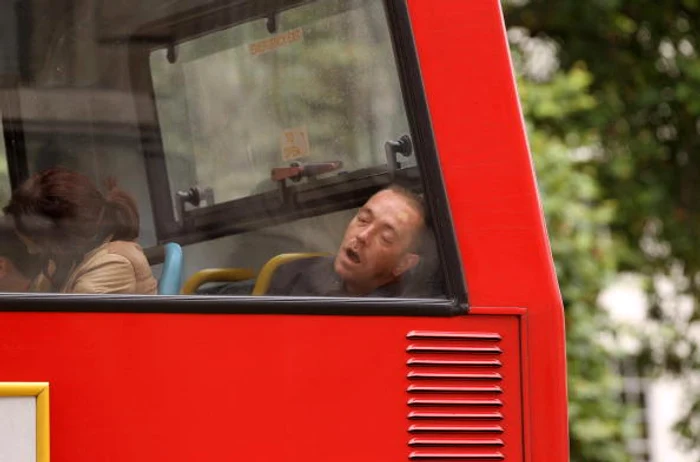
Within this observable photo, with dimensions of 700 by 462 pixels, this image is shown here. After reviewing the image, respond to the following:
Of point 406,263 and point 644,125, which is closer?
point 406,263

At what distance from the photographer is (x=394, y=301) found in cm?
322

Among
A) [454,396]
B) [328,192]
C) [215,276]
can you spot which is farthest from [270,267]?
[454,396]

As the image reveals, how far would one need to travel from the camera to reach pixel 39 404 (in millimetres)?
2871

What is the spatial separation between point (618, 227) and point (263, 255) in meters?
8.99

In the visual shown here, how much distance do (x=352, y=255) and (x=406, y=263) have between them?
0.43 ft

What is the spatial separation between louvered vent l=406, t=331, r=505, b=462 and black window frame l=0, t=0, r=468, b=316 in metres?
0.09

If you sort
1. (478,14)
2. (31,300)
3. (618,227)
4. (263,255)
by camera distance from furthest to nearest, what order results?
(618,227), (478,14), (263,255), (31,300)

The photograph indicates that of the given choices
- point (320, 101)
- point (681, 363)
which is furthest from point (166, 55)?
point (681, 363)

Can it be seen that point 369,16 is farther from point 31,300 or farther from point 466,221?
point 31,300

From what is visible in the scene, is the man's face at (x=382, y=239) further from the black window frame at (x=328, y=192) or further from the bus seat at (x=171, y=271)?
the bus seat at (x=171, y=271)

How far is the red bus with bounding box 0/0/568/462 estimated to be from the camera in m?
3.06

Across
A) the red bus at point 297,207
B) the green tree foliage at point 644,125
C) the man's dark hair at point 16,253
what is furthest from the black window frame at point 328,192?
the green tree foliage at point 644,125

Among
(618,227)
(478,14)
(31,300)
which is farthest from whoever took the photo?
(618,227)

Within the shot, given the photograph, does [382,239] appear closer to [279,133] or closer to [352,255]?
[352,255]
